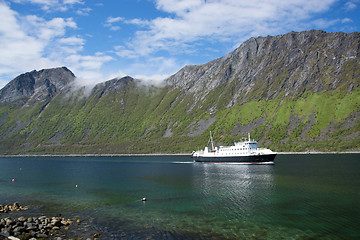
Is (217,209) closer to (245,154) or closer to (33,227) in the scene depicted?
(33,227)

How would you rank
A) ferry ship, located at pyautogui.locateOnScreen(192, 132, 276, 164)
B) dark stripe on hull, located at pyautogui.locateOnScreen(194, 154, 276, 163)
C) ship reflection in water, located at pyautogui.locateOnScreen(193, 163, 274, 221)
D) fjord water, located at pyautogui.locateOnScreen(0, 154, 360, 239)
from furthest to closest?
ferry ship, located at pyautogui.locateOnScreen(192, 132, 276, 164), dark stripe on hull, located at pyautogui.locateOnScreen(194, 154, 276, 163), ship reflection in water, located at pyautogui.locateOnScreen(193, 163, 274, 221), fjord water, located at pyautogui.locateOnScreen(0, 154, 360, 239)

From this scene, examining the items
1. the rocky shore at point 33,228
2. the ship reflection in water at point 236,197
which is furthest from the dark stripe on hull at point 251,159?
the rocky shore at point 33,228

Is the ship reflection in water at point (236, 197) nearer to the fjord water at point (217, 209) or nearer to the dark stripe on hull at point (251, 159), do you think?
the fjord water at point (217, 209)

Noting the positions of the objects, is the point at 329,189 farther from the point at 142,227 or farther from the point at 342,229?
the point at 142,227

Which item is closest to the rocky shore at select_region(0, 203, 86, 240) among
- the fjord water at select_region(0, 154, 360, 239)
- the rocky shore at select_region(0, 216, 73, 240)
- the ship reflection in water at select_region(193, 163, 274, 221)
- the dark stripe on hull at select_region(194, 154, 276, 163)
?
the rocky shore at select_region(0, 216, 73, 240)

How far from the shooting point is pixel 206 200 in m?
54.8

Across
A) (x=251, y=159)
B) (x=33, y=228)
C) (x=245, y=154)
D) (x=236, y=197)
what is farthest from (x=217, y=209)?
(x=245, y=154)

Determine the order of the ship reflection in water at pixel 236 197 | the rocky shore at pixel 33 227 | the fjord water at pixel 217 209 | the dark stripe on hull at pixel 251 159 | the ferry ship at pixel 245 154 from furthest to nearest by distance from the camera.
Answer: the ferry ship at pixel 245 154, the dark stripe on hull at pixel 251 159, the ship reflection in water at pixel 236 197, the fjord water at pixel 217 209, the rocky shore at pixel 33 227

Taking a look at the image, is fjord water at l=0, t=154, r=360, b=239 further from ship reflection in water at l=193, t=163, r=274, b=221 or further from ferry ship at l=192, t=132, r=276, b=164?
ferry ship at l=192, t=132, r=276, b=164

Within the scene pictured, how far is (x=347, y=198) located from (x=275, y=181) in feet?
81.6

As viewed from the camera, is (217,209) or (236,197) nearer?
(217,209)

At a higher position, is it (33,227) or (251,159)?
(251,159)

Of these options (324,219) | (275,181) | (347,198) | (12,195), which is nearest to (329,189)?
(347,198)

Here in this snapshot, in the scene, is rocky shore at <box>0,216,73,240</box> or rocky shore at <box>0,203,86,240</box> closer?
rocky shore at <box>0,203,86,240</box>
